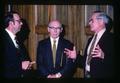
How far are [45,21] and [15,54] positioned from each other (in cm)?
50

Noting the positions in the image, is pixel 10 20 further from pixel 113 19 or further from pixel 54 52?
pixel 113 19

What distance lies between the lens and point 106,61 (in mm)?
4949

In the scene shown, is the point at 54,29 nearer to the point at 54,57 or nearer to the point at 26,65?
the point at 54,57

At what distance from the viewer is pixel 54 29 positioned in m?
4.96

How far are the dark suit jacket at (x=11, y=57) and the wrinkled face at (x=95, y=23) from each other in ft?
2.69

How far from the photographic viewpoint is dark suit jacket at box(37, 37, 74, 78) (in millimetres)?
4934

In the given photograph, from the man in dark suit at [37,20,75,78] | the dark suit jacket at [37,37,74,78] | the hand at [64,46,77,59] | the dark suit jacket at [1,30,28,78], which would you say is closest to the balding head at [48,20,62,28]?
the man in dark suit at [37,20,75,78]

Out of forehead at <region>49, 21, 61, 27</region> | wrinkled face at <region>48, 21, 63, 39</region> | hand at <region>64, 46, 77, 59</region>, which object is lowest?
hand at <region>64, 46, 77, 59</region>

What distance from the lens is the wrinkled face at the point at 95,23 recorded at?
496 centimetres

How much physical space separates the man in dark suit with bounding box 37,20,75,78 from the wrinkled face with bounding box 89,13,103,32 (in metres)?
0.32

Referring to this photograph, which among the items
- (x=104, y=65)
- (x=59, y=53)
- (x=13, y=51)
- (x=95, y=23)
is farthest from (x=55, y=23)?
(x=104, y=65)

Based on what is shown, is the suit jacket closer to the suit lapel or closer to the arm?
the suit lapel

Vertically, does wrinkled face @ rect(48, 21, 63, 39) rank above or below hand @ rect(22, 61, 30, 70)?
above
